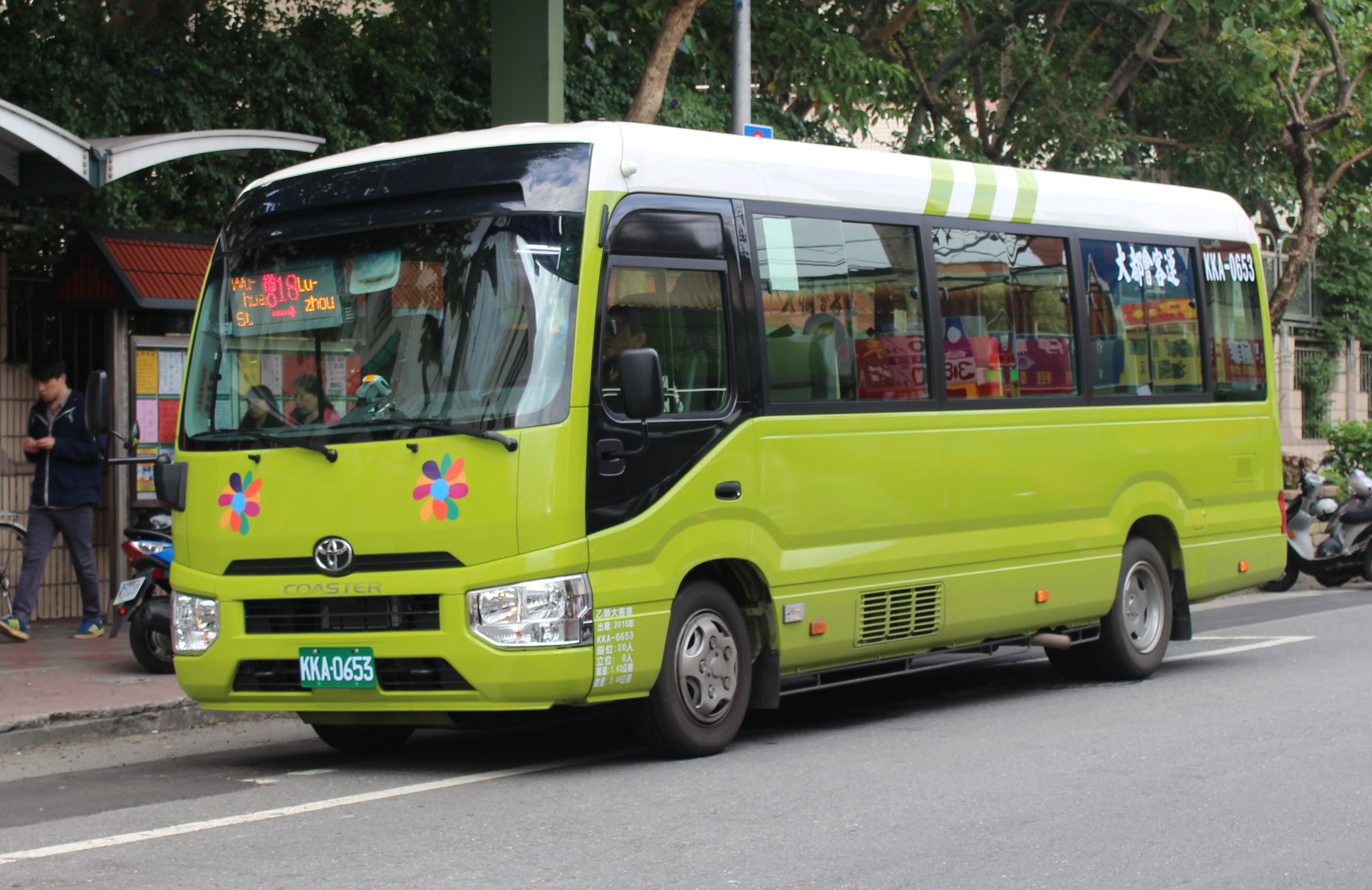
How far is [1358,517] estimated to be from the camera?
16703mm

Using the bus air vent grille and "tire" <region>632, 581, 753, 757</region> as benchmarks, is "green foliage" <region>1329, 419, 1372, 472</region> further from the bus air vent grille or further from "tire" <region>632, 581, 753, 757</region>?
"tire" <region>632, 581, 753, 757</region>

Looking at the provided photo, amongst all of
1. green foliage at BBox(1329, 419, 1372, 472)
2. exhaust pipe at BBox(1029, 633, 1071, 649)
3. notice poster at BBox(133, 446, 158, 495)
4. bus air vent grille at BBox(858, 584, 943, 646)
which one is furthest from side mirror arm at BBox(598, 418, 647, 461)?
green foliage at BBox(1329, 419, 1372, 472)

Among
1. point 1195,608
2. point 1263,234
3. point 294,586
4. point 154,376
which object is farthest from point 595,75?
point 1263,234

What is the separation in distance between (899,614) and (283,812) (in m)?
3.51

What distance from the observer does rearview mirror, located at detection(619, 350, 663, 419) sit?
6.87 metres

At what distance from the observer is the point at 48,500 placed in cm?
1191

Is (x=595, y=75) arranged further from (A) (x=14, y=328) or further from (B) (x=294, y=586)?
(B) (x=294, y=586)

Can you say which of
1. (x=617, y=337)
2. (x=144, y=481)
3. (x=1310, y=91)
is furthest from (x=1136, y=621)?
(x=1310, y=91)

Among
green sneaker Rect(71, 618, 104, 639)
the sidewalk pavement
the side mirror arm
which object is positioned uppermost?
the side mirror arm

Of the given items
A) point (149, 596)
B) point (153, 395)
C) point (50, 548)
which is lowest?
point (149, 596)

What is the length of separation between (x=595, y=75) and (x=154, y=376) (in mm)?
5273

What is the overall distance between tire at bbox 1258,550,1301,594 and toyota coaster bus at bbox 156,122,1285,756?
27.1ft

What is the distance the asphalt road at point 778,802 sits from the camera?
5371mm

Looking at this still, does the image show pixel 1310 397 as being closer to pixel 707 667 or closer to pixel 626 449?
pixel 707 667
